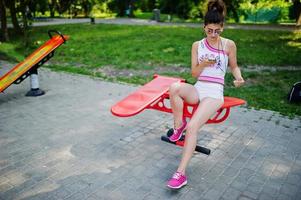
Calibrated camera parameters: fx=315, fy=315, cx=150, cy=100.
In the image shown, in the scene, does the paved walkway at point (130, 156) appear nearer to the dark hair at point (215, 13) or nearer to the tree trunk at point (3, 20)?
the dark hair at point (215, 13)

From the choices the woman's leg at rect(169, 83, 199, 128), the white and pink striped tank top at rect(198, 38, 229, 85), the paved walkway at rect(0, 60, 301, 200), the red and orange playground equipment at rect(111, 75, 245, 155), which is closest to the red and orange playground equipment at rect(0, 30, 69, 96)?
the paved walkway at rect(0, 60, 301, 200)

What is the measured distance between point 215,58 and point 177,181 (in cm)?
158

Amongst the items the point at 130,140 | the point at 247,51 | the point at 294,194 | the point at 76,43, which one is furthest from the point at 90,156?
the point at 76,43

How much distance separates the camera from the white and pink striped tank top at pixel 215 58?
13.0 feet

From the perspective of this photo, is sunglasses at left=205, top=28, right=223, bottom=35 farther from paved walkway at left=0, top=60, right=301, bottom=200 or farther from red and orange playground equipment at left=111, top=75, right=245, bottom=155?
paved walkway at left=0, top=60, right=301, bottom=200

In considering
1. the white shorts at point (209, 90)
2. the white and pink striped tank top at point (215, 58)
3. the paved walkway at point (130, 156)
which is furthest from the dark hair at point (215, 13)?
the paved walkway at point (130, 156)

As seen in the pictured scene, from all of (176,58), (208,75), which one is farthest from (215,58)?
(176,58)

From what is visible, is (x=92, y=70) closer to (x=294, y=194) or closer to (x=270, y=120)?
(x=270, y=120)

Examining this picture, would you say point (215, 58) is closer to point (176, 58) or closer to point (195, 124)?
point (195, 124)

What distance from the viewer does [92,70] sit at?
952 cm

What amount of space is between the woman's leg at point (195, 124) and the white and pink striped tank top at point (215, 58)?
339mm

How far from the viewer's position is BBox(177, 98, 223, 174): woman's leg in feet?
11.5

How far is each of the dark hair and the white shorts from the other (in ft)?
2.47

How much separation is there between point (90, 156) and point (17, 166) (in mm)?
906
